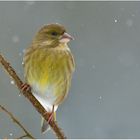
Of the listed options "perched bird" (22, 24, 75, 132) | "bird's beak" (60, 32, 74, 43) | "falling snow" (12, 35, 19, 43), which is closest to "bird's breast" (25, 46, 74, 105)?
"perched bird" (22, 24, 75, 132)

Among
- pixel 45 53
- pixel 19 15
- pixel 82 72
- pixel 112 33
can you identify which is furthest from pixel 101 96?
pixel 45 53

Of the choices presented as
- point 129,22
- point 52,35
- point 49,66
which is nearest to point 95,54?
point 129,22

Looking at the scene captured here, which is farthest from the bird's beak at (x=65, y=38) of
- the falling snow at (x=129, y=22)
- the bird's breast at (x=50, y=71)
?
the falling snow at (x=129, y=22)

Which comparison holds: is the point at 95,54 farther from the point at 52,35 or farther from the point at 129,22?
the point at 52,35

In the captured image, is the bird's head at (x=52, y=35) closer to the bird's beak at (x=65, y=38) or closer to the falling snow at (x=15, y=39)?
the bird's beak at (x=65, y=38)

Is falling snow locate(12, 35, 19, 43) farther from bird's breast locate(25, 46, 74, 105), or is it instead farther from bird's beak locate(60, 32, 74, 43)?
bird's beak locate(60, 32, 74, 43)

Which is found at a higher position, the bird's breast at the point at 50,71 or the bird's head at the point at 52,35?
the bird's head at the point at 52,35
